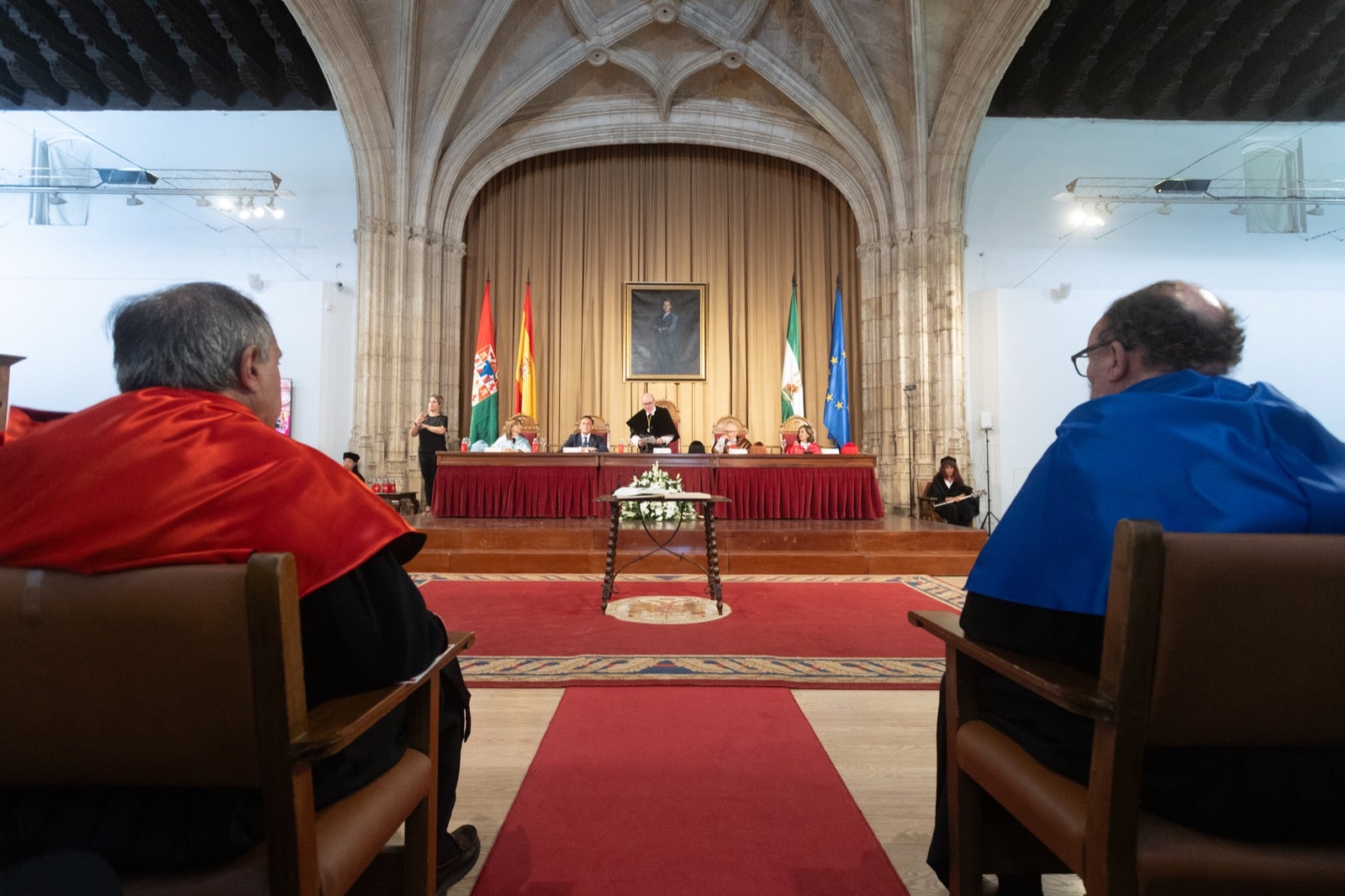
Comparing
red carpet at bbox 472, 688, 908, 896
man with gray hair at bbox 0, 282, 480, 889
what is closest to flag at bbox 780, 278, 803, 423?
red carpet at bbox 472, 688, 908, 896

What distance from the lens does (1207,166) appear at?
9.83 meters

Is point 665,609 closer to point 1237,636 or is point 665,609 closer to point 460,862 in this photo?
point 460,862

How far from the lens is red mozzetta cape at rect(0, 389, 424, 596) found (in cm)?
78

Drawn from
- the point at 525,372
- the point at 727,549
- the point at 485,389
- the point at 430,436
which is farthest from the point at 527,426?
the point at 727,549

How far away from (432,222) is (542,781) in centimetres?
964

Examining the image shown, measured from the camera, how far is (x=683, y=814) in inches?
64.7

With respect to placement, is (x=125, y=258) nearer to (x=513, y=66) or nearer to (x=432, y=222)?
(x=432, y=222)

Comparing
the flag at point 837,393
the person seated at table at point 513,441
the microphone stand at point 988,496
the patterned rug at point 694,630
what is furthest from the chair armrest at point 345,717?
the microphone stand at point 988,496

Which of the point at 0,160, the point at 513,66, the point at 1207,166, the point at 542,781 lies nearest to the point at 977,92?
the point at 1207,166

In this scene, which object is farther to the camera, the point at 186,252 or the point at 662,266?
the point at 662,266

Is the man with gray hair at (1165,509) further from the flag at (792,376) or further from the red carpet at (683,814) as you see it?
the flag at (792,376)

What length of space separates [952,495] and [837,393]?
8.21ft

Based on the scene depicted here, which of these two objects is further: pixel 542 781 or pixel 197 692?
pixel 542 781

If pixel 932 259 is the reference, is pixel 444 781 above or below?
below
